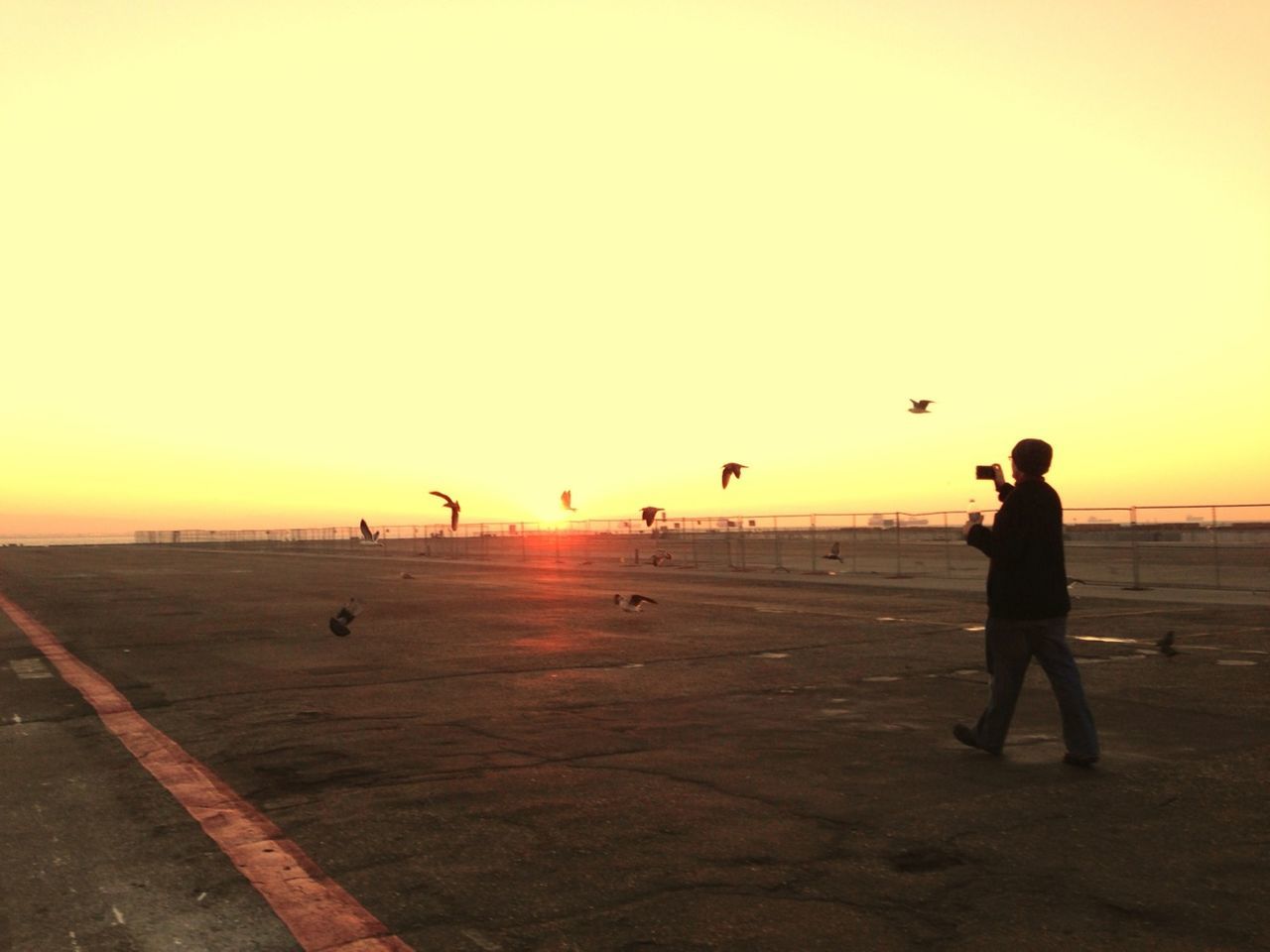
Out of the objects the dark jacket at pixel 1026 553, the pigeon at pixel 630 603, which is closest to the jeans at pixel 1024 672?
the dark jacket at pixel 1026 553

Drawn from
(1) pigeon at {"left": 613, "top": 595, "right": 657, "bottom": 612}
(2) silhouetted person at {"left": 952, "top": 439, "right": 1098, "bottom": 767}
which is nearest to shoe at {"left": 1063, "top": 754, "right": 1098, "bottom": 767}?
(2) silhouetted person at {"left": 952, "top": 439, "right": 1098, "bottom": 767}

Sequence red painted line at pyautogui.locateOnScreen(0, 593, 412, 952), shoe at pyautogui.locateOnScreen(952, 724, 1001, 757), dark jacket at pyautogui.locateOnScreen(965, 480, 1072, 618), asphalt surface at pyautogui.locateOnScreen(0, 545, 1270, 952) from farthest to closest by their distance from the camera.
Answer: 1. shoe at pyautogui.locateOnScreen(952, 724, 1001, 757)
2. dark jacket at pyautogui.locateOnScreen(965, 480, 1072, 618)
3. asphalt surface at pyautogui.locateOnScreen(0, 545, 1270, 952)
4. red painted line at pyautogui.locateOnScreen(0, 593, 412, 952)

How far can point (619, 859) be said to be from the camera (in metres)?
5.11

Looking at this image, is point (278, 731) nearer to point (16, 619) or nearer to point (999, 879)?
point (999, 879)

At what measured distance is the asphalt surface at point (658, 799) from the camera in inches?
171

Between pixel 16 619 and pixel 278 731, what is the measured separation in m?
14.6

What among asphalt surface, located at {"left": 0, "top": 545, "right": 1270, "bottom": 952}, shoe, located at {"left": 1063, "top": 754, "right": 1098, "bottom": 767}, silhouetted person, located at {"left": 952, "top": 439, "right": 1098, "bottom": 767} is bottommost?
asphalt surface, located at {"left": 0, "top": 545, "right": 1270, "bottom": 952}

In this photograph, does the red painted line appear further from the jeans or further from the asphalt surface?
the jeans

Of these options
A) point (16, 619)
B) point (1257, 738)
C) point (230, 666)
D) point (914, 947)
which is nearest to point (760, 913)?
point (914, 947)

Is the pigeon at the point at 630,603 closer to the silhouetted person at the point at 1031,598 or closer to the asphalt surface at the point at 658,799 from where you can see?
the asphalt surface at the point at 658,799

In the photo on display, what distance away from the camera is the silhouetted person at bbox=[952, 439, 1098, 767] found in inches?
278

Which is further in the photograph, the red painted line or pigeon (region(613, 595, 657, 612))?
pigeon (region(613, 595, 657, 612))

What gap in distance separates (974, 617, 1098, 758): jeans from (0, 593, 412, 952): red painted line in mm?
4416

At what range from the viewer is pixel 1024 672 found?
7.16 m
